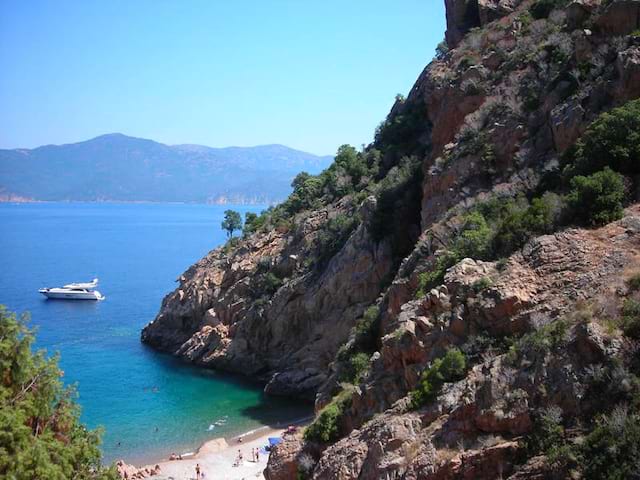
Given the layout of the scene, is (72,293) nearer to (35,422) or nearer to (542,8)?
(35,422)

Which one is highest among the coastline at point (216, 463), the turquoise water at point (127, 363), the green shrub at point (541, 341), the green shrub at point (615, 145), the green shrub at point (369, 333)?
the green shrub at point (615, 145)

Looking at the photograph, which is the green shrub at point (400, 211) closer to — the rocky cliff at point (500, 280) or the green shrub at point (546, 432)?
the rocky cliff at point (500, 280)

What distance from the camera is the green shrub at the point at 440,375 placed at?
1623 cm

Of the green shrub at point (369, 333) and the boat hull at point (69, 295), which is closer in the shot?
the green shrub at point (369, 333)

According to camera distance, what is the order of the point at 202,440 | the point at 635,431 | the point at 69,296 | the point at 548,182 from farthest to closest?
the point at 69,296 < the point at 202,440 < the point at 548,182 < the point at 635,431

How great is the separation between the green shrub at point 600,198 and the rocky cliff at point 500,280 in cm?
5

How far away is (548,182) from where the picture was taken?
70.3ft

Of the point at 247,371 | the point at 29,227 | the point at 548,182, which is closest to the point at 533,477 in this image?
the point at 548,182

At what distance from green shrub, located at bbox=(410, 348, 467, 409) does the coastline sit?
13.4 metres

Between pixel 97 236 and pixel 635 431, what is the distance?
6178 inches

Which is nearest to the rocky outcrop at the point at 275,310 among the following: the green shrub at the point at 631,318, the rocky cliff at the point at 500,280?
the rocky cliff at the point at 500,280

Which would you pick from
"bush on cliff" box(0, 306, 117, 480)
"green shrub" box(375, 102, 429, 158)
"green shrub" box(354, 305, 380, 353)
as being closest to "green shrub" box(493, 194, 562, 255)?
"green shrub" box(354, 305, 380, 353)

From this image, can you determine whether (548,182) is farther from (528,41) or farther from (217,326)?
(217,326)

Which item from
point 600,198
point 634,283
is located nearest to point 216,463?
point 600,198
